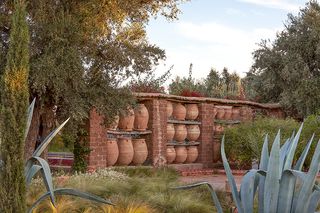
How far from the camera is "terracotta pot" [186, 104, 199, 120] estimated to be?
17.6 metres

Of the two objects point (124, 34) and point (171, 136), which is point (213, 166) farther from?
point (124, 34)

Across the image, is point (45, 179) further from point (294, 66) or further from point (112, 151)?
point (294, 66)

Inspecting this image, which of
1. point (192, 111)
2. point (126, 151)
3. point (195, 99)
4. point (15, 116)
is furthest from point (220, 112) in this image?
point (15, 116)

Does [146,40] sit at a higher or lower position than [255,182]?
higher

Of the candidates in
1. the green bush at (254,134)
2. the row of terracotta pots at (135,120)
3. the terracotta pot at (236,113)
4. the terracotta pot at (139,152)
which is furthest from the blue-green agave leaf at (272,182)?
the terracotta pot at (236,113)

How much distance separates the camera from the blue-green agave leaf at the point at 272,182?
5230 millimetres

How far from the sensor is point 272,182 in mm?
5297

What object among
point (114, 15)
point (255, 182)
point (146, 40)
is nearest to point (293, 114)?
point (146, 40)

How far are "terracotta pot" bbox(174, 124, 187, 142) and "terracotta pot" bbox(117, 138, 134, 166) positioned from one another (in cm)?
229

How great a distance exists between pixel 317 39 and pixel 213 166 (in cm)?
825

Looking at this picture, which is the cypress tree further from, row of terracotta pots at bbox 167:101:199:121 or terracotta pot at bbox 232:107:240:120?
terracotta pot at bbox 232:107:240:120

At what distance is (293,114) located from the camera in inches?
878

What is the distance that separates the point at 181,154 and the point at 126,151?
2.48m

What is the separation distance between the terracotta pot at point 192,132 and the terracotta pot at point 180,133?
13.7 inches
